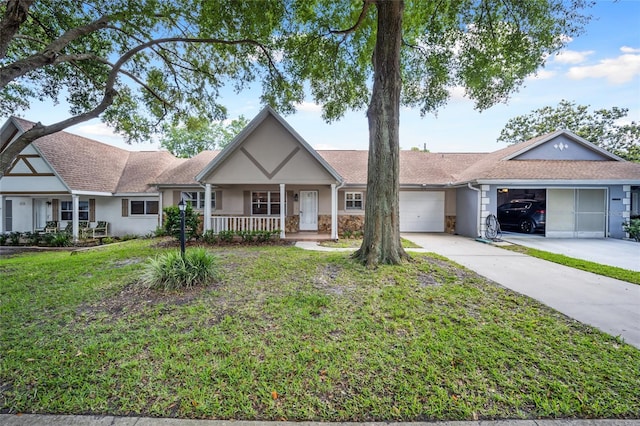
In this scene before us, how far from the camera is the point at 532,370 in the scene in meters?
3.05

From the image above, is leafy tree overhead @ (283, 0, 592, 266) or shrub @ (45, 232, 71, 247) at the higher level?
leafy tree overhead @ (283, 0, 592, 266)

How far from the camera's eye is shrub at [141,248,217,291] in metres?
5.31

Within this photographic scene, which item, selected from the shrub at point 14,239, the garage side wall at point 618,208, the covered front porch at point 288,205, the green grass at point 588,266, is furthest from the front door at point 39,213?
the garage side wall at point 618,208

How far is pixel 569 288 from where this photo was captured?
5.86 metres

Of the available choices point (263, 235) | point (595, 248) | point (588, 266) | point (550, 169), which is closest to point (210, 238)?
point (263, 235)

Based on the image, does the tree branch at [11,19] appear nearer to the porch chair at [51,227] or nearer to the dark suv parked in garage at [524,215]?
the porch chair at [51,227]

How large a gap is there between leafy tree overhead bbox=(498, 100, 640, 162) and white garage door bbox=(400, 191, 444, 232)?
23.2m

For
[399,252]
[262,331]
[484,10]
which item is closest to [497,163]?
[484,10]

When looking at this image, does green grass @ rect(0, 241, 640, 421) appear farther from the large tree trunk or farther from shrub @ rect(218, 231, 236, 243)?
shrub @ rect(218, 231, 236, 243)

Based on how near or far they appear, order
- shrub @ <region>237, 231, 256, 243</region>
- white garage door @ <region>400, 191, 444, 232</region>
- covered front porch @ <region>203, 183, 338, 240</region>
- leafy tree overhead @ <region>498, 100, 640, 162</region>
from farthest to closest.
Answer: leafy tree overhead @ <region>498, 100, 640, 162</region>, white garage door @ <region>400, 191, 444, 232</region>, covered front porch @ <region>203, 183, 338, 240</region>, shrub @ <region>237, 231, 256, 243</region>

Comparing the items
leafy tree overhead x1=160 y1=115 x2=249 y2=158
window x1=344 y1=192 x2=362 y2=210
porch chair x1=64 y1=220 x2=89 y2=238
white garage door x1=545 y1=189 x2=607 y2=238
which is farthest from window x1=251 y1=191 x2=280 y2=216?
leafy tree overhead x1=160 y1=115 x2=249 y2=158

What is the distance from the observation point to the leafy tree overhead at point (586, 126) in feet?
85.5

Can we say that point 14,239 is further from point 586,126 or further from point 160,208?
point 586,126

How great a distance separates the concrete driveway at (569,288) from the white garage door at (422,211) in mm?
6039
